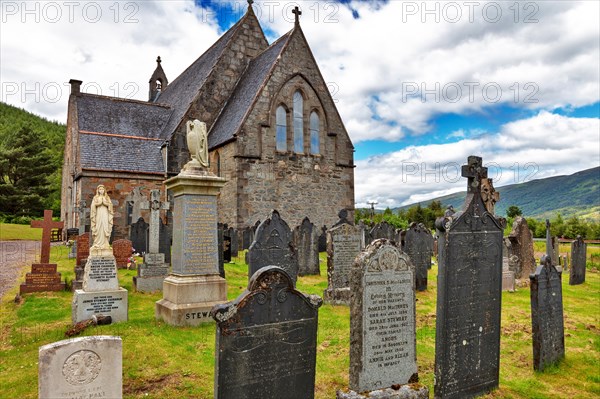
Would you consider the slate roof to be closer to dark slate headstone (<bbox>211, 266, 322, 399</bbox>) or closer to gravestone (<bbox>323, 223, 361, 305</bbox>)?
gravestone (<bbox>323, 223, 361, 305</bbox>)

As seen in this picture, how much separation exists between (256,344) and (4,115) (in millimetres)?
110826

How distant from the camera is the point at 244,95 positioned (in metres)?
22.2

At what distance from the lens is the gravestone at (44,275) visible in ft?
34.4

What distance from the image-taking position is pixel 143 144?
75.4 ft

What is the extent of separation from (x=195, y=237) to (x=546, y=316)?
5.99 m

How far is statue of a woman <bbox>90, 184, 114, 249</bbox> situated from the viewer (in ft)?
27.7

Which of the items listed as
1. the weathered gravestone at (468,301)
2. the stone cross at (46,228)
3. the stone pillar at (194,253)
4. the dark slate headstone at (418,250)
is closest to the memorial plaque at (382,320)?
the weathered gravestone at (468,301)

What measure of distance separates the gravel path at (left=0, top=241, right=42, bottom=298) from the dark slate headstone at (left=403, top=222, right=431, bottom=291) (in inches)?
428

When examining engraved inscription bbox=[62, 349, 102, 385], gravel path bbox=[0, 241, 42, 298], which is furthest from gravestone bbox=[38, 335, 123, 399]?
gravel path bbox=[0, 241, 42, 298]

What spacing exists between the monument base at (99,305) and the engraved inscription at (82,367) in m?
4.93

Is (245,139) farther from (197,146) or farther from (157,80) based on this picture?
(157,80)

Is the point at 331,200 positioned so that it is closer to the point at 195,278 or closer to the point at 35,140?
the point at 195,278

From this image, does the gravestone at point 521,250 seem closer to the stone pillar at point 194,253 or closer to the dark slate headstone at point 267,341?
the stone pillar at point 194,253

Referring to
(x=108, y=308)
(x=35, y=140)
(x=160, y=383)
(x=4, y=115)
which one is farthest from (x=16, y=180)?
(x=4, y=115)
